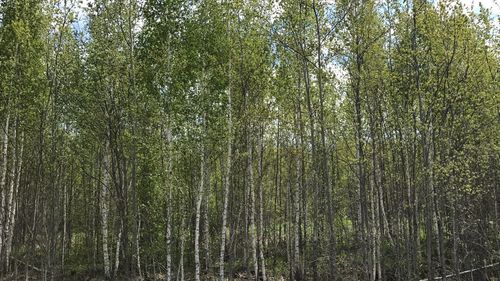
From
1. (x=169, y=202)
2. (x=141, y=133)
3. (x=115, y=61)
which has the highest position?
(x=115, y=61)

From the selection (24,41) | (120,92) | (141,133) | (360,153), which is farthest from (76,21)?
(360,153)

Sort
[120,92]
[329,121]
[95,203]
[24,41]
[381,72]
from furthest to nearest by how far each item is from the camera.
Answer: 1. [95,203]
2. [329,121]
3. [381,72]
4. [24,41]
5. [120,92]

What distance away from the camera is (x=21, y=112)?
13.6 meters

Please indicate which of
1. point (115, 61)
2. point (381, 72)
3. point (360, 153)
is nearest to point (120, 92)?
point (115, 61)

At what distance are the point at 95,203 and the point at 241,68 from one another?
13811mm

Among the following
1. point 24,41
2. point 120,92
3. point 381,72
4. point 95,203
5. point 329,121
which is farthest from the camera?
point 95,203

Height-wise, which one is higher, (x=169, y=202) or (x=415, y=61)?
(x=415, y=61)

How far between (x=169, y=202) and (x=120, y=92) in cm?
352

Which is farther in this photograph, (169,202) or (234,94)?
(234,94)

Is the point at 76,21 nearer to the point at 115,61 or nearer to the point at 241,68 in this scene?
the point at 115,61

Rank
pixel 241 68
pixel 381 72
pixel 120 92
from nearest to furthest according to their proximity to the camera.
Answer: pixel 120 92
pixel 381 72
pixel 241 68

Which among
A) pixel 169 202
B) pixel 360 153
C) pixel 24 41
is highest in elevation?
pixel 24 41

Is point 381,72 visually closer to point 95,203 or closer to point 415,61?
point 415,61

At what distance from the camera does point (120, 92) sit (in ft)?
39.0
